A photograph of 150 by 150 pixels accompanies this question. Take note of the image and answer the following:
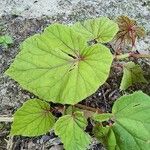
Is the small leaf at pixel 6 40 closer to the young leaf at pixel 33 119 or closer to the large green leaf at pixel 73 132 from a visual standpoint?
the young leaf at pixel 33 119

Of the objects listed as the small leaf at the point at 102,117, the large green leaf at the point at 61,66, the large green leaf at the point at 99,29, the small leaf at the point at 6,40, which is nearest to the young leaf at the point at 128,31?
the large green leaf at the point at 99,29

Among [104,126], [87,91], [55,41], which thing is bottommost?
[104,126]

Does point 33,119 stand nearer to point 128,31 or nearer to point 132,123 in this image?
point 132,123

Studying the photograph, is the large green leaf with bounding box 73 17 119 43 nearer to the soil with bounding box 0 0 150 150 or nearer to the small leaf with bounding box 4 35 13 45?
the soil with bounding box 0 0 150 150

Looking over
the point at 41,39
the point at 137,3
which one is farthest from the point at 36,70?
the point at 137,3

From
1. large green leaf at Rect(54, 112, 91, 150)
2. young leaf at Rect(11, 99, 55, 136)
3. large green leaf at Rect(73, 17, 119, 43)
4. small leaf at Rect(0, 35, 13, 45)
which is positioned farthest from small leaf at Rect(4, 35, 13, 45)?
large green leaf at Rect(54, 112, 91, 150)

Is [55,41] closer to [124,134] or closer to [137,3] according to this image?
[124,134]
